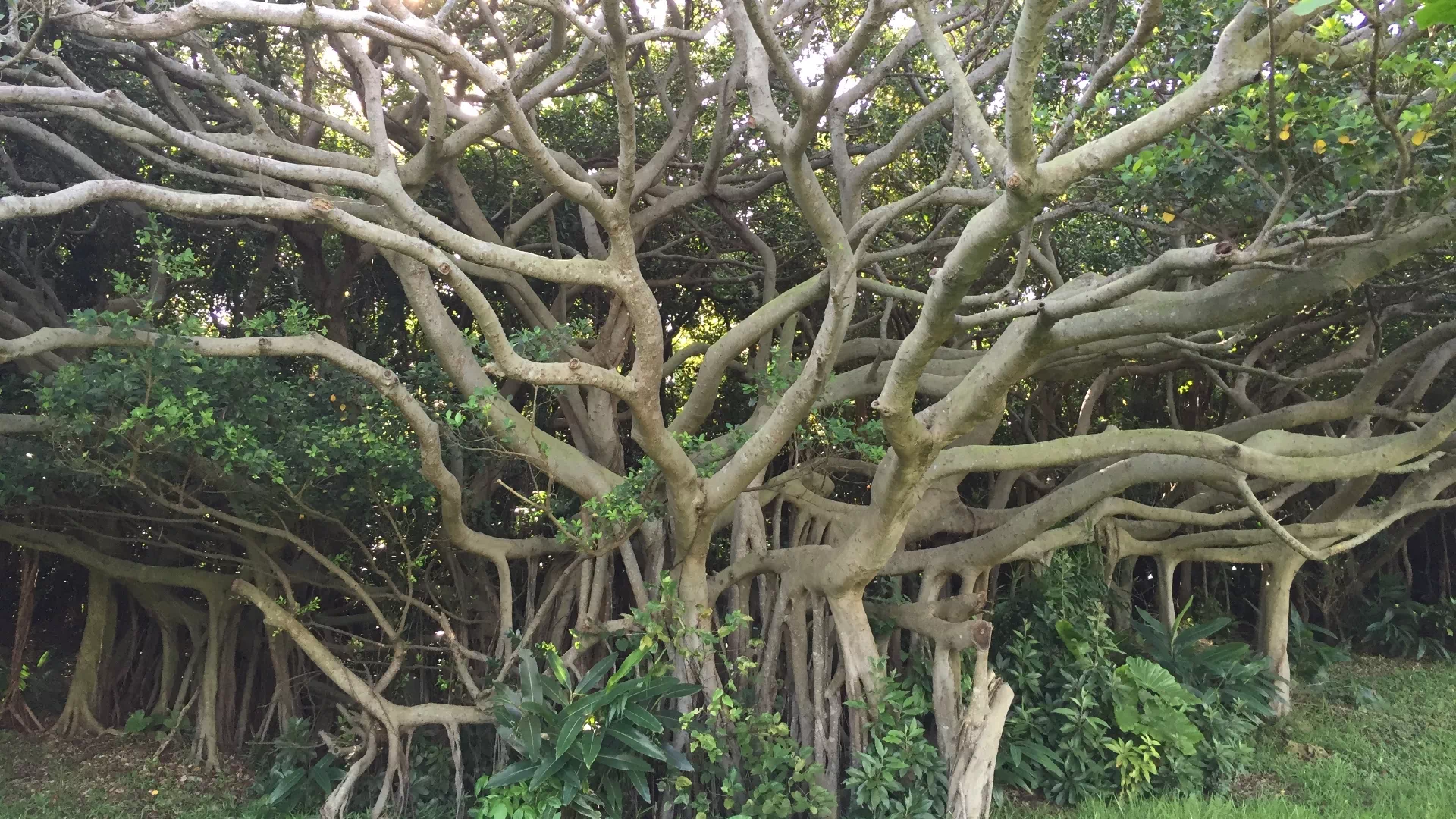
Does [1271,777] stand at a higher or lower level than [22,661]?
lower

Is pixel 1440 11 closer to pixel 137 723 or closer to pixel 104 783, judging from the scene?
pixel 104 783

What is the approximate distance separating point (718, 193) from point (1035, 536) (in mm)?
3277

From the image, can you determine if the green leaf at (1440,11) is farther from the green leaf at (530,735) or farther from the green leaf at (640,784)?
the green leaf at (530,735)

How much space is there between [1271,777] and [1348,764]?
19.6 inches

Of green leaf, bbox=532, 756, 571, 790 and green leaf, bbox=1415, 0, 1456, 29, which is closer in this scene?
green leaf, bbox=1415, 0, 1456, 29

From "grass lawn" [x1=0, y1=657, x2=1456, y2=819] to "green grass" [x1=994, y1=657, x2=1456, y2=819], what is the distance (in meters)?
0.01

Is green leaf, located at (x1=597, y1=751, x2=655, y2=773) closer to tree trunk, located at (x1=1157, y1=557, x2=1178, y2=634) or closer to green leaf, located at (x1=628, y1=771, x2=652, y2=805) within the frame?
green leaf, located at (x1=628, y1=771, x2=652, y2=805)

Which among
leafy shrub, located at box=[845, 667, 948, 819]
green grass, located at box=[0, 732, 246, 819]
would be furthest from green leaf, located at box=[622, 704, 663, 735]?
green grass, located at box=[0, 732, 246, 819]

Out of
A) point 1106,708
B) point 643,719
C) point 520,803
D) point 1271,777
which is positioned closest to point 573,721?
point 643,719

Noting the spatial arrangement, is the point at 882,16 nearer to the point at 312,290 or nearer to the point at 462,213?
the point at 462,213

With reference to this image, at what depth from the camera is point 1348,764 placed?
5789 mm

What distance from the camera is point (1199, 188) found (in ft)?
13.6

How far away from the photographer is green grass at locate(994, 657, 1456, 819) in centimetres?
500

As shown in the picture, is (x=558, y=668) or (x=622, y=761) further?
(x=558, y=668)
